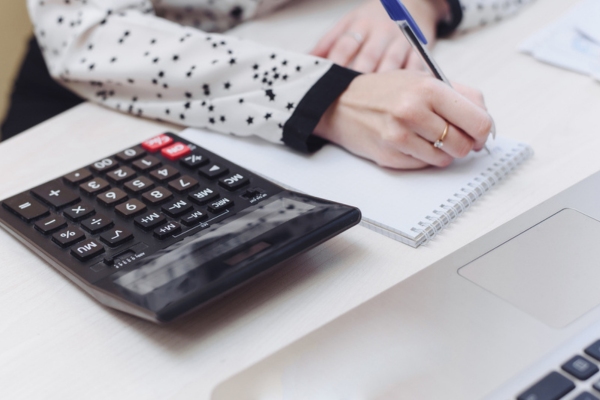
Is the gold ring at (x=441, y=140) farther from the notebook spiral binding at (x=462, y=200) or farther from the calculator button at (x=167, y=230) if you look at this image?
the calculator button at (x=167, y=230)

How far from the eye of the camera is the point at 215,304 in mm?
407

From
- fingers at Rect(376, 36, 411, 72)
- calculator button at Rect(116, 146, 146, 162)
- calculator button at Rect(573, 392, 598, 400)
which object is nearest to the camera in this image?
calculator button at Rect(573, 392, 598, 400)

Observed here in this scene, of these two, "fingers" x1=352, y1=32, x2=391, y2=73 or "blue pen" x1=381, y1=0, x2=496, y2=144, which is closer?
"blue pen" x1=381, y1=0, x2=496, y2=144

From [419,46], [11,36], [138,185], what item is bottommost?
[11,36]

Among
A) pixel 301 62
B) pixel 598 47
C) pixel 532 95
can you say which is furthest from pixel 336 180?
pixel 598 47

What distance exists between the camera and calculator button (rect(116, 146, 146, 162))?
1.70ft

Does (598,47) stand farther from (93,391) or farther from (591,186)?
(93,391)

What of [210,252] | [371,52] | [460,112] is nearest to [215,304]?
[210,252]

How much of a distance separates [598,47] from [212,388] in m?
0.56

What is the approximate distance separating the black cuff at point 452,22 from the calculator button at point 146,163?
0.40m

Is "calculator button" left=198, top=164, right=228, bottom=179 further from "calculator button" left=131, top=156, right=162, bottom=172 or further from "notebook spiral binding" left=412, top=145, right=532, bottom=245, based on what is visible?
"notebook spiral binding" left=412, top=145, right=532, bottom=245

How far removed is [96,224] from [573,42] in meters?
0.54

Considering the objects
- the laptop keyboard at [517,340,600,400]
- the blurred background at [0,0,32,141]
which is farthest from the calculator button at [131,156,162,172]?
the blurred background at [0,0,32,141]

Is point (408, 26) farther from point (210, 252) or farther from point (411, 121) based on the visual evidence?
point (210, 252)
